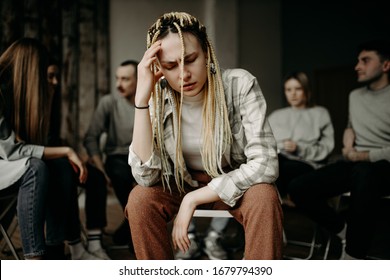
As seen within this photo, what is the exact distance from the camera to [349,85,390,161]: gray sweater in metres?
1.86

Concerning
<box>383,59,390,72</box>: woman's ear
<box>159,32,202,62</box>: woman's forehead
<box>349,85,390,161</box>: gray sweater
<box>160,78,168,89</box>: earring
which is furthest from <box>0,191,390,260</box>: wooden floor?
<box>159,32,202,62</box>: woman's forehead

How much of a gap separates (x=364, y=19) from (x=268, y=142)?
9.80 ft

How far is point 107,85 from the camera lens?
3.05 meters

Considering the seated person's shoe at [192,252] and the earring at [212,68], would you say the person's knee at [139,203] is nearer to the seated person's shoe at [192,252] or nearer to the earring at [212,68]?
the earring at [212,68]

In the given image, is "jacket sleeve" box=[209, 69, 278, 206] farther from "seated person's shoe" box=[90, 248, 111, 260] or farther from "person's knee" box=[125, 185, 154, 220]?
"seated person's shoe" box=[90, 248, 111, 260]

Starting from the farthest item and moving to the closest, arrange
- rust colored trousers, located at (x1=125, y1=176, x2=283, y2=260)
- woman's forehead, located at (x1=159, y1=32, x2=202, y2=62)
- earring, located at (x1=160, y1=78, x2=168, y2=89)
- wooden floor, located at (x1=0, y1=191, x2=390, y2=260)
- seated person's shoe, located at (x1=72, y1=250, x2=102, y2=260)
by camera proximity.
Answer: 1. wooden floor, located at (x1=0, y1=191, x2=390, y2=260)
2. seated person's shoe, located at (x1=72, y1=250, x2=102, y2=260)
3. earring, located at (x1=160, y1=78, x2=168, y2=89)
4. woman's forehead, located at (x1=159, y1=32, x2=202, y2=62)
5. rust colored trousers, located at (x1=125, y1=176, x2=283, y2=260)

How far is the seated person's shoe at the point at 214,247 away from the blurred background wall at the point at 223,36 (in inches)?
34.0

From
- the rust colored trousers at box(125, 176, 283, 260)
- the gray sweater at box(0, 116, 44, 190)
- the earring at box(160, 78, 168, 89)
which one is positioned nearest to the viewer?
the rust colored trousers at box(125, 176, 283, 260)

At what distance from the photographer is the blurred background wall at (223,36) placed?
7.82ft

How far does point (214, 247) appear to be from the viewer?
1921 millimetres

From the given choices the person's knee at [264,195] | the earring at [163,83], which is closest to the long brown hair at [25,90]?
the earring at [163,83]

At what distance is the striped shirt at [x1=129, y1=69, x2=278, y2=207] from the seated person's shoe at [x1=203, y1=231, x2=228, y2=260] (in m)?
0.68

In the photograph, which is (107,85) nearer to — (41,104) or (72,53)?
(72,53)
